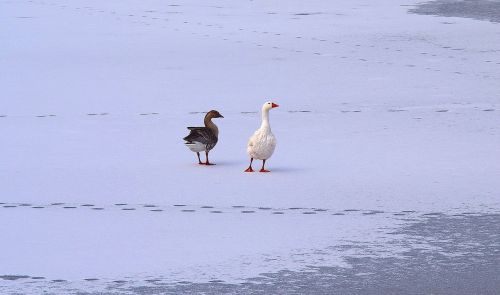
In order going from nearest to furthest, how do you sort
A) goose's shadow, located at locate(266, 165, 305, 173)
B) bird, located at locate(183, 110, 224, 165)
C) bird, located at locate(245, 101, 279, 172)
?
bird, located at locate(245, 101, 279, 172) < goose's shadow, located at locate(266, 165, 305, 173) < bird, located at locate(183, 110, 224, 165)

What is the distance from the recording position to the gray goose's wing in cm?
1170

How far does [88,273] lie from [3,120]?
6530mm

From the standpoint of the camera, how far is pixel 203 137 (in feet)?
38.4

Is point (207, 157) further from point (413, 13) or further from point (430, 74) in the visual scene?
point (413, 13)

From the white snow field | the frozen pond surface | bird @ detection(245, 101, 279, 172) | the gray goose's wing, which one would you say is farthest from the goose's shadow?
the frozen pond surface

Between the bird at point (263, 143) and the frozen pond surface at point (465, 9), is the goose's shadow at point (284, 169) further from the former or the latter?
the frozen pond surface at point (465, 9)

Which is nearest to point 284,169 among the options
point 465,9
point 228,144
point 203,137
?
point 203,137

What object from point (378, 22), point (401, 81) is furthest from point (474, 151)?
point (378, 22)

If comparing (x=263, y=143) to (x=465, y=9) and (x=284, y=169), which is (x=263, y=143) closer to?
(x=284, y=169)

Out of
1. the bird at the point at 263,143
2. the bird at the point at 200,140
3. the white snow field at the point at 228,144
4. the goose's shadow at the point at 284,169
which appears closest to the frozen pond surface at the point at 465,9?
the white snow field at the point at 228,144

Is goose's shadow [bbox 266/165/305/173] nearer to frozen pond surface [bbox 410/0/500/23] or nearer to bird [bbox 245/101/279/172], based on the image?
bird [bbox 245/101/279/172]

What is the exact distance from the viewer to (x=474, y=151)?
40.7 ft

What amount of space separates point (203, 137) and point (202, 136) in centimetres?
3

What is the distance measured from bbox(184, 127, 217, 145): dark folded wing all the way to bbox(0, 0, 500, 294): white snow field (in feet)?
0.82
